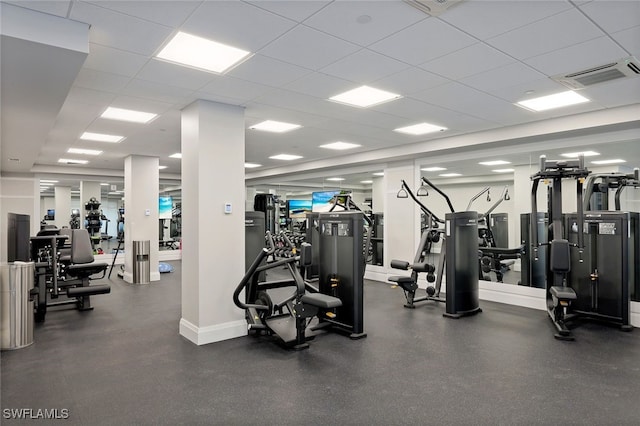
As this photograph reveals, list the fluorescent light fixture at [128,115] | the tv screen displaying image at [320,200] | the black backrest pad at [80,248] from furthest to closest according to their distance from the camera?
the tv screen displaying image at [320,200]
the black backrest pad at [80,248]
the fluorescent light fixture at [128,115]

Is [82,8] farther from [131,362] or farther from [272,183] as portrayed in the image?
[272,183]

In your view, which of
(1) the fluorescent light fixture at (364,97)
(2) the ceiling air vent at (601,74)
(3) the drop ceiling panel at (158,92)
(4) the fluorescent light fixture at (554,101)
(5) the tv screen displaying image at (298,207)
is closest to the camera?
(2) the ceiling air vent at (601,74)

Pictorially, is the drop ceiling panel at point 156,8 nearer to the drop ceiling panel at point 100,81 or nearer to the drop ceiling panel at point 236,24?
the drop ceiling panel at point 236,24

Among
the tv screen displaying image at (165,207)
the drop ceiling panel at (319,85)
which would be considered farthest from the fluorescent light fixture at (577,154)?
the tv screen displaying image at (165,207)

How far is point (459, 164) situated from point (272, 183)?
616 cm

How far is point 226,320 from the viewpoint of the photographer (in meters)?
4.48

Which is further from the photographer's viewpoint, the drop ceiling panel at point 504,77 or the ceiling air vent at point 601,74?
the drop ceiling panel at point 504,77

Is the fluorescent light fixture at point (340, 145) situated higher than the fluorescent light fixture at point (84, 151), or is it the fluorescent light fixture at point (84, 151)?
the fluorescent light fixture at point (340, 145)

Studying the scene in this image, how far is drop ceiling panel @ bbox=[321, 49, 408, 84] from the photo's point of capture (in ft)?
10.7

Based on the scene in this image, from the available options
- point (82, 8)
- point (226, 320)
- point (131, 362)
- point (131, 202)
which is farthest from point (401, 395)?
→ point (131, 202)

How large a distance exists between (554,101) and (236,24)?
153 inches

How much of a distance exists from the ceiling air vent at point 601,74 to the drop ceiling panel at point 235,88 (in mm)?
3006

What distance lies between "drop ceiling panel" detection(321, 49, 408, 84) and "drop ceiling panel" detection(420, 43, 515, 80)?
0.99 feet

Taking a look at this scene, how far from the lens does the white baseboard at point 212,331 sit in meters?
4.27
